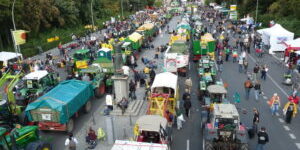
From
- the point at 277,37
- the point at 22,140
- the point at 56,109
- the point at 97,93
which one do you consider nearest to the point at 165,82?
the point at 97,93

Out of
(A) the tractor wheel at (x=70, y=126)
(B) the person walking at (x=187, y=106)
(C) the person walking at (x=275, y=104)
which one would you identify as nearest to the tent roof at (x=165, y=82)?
(B) the person walking at (x=187, y=106)

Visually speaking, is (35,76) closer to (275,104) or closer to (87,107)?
(87,107)

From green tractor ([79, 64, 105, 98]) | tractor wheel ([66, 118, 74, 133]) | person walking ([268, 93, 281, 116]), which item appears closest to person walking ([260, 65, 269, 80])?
person walking ([268, 93, 281, 116])

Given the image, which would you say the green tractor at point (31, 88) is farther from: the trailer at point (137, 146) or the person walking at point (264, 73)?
the person walking at point (264, 73)

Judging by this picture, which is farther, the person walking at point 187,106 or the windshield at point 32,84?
the windshield at point 32,84

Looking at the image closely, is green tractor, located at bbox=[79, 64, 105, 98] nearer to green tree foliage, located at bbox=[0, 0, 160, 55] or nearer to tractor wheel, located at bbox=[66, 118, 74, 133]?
tractor wheel, located at bbox=[66, 118, 74, 133]
